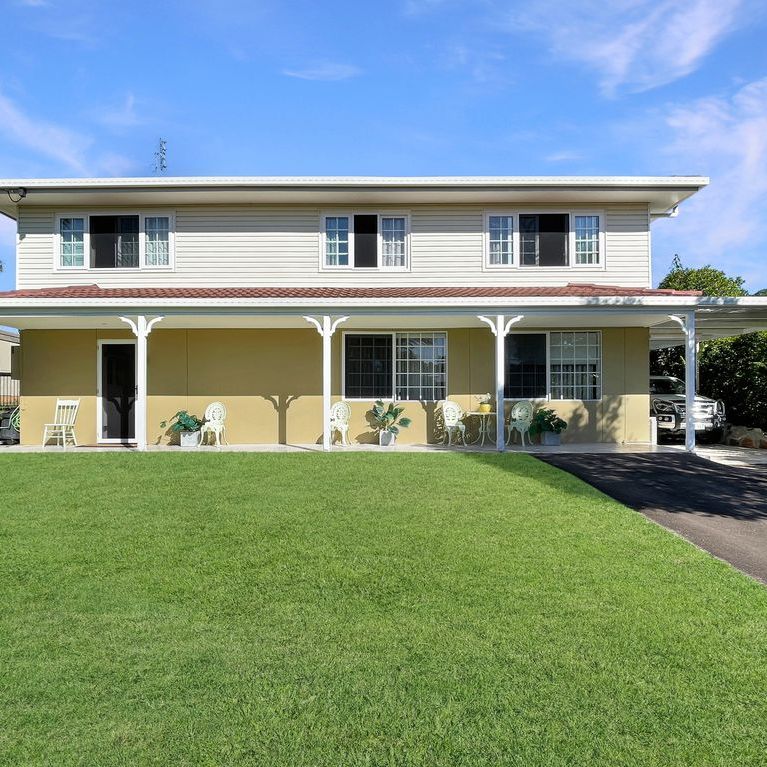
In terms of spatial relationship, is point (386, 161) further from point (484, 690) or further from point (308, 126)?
point (484, 690)

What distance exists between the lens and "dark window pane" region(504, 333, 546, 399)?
46.3ft

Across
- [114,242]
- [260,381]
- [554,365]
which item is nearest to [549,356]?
[554,365]

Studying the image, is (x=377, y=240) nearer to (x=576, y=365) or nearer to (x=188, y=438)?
(x=576, y=365)

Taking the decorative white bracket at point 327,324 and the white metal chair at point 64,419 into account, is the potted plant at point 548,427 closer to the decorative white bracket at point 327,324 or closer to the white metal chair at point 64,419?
the decorative white bracket at point 327,324

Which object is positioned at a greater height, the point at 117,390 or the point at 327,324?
the point at 327,324

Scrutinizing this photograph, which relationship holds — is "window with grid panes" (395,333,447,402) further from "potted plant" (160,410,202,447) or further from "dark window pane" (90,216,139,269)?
"dark window pane" (90,216,139,269)

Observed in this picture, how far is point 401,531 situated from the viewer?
6461 millimetres

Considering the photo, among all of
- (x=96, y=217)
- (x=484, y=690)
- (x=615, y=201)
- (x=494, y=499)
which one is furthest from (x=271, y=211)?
(x=484, y=690)

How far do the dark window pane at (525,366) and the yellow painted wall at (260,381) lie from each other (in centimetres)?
44

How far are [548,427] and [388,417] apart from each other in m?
3.44

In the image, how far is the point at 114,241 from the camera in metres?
14.7

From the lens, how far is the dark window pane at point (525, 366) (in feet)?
46.3

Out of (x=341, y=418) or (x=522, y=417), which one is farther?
(x=341, y=418)

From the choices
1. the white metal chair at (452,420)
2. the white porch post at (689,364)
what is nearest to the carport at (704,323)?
the white porch post at (689,364)
